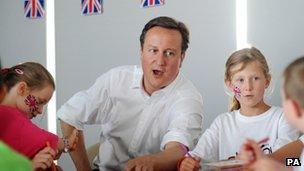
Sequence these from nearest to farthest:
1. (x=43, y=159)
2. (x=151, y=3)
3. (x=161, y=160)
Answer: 1. (x=43, y=159)
2. (x=161, y=160)
3. (x=151, y=3)

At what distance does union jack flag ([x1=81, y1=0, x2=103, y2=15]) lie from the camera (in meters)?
1.98

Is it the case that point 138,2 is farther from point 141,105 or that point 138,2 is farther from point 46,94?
point 46,94

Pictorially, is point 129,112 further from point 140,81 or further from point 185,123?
point 185,123

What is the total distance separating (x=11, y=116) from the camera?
105cm

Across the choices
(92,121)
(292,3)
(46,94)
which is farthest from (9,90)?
(292,3)

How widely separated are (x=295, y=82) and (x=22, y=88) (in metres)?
0.76

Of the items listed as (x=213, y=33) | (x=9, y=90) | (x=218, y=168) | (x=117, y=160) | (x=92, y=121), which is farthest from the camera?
(x=213, y=33)

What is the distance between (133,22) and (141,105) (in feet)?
1.76

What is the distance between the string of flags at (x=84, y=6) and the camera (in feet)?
6.12

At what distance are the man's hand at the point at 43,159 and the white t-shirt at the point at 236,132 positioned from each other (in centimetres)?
43

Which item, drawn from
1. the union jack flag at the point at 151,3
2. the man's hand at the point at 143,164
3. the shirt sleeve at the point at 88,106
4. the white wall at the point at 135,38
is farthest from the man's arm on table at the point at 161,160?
the union jack flag at the point at 151,3

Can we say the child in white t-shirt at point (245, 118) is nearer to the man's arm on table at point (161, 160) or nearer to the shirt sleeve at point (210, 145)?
the shirt sleeve at point (210, 145)

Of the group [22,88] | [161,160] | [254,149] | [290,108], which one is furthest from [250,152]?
[22,88]

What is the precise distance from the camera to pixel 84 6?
6.64ft
